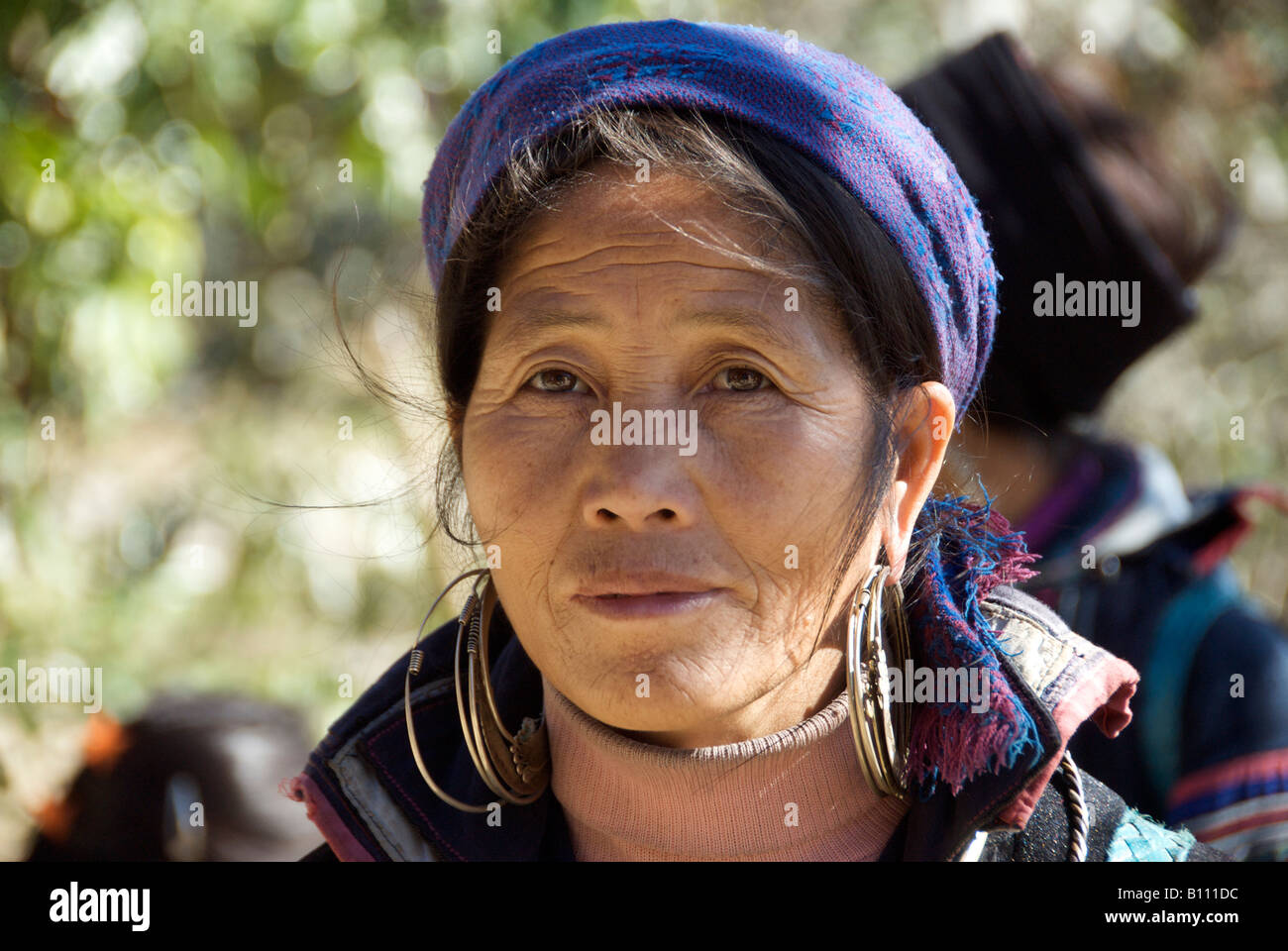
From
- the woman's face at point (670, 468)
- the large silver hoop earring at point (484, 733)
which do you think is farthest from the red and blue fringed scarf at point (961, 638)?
the large silver hoop earring at point (484, 733)

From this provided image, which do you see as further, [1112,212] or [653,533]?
[1112,212]

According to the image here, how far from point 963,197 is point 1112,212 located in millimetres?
1506

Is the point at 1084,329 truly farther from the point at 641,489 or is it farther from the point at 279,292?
the point at 279,292

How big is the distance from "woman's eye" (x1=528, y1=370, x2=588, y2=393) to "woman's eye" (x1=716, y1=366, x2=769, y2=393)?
0.19 meters

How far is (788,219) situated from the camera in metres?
1.46

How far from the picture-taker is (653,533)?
142cm

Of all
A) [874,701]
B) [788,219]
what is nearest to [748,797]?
[874,701]

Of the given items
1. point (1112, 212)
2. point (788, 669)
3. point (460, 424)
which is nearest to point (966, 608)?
point (788, 669)

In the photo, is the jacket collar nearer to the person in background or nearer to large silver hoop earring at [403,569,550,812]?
large silver hoop earring at [403,569,550,812]

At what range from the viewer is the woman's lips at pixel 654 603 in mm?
1429

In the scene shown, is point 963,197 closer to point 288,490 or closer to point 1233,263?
point 288,490

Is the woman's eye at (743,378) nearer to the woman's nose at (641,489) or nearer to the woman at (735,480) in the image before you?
the woman at (735,480)

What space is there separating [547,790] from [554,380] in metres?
0.58

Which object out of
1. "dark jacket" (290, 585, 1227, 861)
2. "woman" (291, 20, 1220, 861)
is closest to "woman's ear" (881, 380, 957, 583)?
"woman" (291, 20, 1220, 861)
